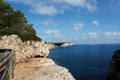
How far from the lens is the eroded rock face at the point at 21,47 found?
37.9 metres

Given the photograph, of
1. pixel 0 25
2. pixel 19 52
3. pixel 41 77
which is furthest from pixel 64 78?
pixel 0 25

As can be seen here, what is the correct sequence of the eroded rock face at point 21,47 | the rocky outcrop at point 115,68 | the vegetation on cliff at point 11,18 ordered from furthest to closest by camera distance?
the rocky outcrop at point 115,68 → the vegetation on cliff at point 11,18 → the eroded rock face at point 21,47

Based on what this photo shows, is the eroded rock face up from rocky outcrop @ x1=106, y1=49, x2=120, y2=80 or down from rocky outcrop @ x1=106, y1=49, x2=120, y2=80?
up

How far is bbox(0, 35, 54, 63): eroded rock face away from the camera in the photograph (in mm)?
37875

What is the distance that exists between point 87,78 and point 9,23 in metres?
27.5

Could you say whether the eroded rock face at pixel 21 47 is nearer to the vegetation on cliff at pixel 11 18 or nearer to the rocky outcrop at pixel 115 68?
the vegetation on cliff at pixel 11 18

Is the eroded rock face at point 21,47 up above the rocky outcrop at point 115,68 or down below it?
above

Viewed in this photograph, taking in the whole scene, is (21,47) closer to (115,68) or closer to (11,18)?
(11,18)

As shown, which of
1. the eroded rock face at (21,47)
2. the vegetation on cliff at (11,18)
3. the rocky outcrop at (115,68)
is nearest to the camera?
the eroded rock face at (21,47)

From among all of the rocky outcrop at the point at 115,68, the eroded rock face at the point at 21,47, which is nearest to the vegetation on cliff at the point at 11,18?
the eroded rock face at the point at 21,47

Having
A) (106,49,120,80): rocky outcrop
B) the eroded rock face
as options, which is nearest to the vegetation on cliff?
the eroded rock face

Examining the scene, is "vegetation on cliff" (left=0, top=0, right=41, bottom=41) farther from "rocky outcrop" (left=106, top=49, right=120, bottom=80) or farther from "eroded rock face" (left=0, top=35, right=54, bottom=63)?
"rocky outcrop" (left=106, top=49, right=120, bottom=80)

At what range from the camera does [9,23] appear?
5241 cm

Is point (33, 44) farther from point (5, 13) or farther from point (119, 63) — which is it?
point (119, 63)
